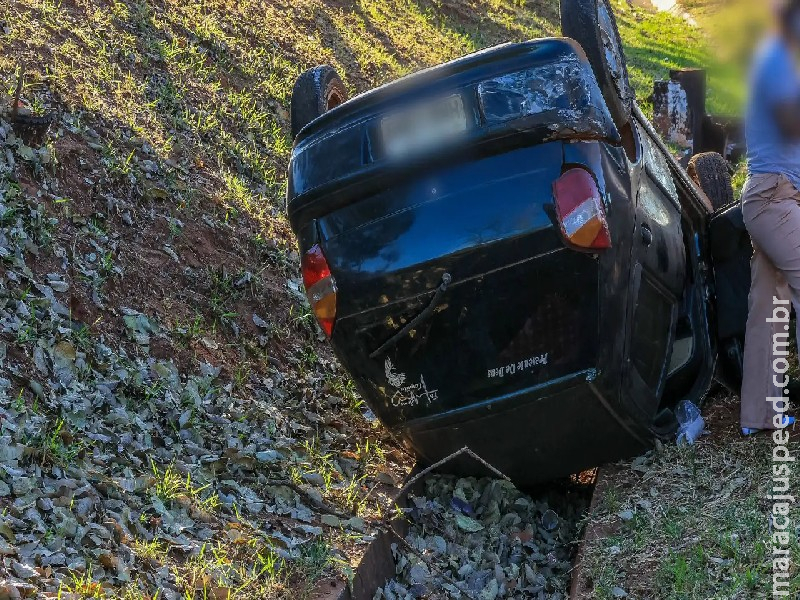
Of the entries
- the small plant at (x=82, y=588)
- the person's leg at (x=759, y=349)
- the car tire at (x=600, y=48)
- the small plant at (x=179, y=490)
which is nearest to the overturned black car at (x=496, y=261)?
the car tire at (x=600, y=48)

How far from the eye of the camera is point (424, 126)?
15.1ft

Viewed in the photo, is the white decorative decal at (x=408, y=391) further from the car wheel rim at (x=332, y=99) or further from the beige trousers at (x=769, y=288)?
the car wheel rim at (x=332, y=99)

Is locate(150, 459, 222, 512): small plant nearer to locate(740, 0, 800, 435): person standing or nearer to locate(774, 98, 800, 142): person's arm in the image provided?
A: locate(740, 0, 800, 435): person standing

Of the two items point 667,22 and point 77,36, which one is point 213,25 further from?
point 667,22

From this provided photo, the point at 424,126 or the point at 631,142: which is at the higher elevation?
the point at 424,126

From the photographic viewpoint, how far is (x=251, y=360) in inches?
250

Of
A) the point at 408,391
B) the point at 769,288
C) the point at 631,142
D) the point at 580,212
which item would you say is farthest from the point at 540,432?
the point at 631,142

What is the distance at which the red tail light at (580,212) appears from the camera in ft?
14.0

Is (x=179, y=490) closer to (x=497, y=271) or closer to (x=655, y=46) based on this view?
(x=497, y=271)

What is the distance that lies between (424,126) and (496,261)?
720 millimetres

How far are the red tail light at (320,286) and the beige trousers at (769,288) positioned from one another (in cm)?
206

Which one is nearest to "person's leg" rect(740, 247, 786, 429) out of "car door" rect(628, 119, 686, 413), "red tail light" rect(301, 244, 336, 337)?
"car door" rect(628, 119, 686, 413)

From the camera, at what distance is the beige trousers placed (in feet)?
16.0

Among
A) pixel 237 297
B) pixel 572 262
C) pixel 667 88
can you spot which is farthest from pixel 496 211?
pixel 667 88
